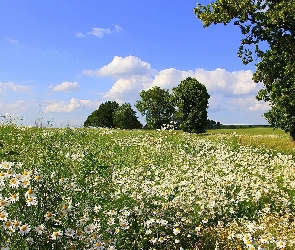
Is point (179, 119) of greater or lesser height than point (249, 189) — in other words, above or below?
above

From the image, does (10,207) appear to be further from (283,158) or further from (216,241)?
(283,158)

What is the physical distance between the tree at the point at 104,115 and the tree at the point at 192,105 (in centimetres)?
2818

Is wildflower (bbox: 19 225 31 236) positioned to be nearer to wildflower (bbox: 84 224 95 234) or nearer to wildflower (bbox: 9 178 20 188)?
wildflower (bbox: 9 178 20 188)

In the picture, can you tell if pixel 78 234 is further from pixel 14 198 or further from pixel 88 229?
pixel 14 198

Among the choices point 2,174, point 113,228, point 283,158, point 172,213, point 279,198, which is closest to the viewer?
point 2,174

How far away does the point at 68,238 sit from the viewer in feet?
14.6

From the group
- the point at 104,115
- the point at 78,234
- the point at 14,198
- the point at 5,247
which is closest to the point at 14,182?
the point at 14,198

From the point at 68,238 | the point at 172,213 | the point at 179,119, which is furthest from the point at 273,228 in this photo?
the point at 179,119

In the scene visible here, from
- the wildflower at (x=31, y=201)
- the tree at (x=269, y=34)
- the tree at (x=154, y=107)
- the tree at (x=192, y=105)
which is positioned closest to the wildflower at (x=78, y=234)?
the wildflower at (x=31, y=201)

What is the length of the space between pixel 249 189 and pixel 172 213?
277 centimetres

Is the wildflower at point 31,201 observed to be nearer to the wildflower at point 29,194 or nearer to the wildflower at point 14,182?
the wildflower at point 29,194

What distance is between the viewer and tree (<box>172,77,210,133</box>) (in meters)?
48.7

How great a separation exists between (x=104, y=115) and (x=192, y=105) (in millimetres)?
30866

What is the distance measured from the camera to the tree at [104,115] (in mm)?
76438
